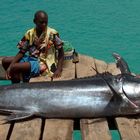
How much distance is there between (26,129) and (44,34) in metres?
2.13

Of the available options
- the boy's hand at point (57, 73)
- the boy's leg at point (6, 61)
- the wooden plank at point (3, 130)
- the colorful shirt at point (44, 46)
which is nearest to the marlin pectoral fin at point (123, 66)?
the boy's hand at point (57, 73)

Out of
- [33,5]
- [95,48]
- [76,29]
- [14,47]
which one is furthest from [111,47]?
[33,5]

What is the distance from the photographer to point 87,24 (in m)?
13.2

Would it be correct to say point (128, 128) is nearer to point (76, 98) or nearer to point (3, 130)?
point (76, 98)

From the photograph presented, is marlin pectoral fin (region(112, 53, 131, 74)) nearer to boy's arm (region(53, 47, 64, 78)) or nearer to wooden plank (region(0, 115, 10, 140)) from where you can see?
boy's arm (region(53, 47, 64, 78))

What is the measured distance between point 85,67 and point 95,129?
7.00 feet

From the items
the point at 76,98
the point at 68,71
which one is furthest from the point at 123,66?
the point at 68,71

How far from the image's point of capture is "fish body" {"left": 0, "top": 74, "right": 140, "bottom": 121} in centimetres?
476

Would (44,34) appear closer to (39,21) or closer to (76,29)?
(39,21)

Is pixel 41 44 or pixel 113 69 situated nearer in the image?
pixel 41 44

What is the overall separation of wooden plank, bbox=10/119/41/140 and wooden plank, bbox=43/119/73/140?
3.6 inches

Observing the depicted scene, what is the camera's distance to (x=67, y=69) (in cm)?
645

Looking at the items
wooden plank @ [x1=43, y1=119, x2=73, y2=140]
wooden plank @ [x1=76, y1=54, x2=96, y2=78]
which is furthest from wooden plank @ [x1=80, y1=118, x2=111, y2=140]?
wooden plank @ [x1=76, y1=54, x2=96, y2=78]

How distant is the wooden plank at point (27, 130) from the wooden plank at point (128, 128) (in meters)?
0.87
